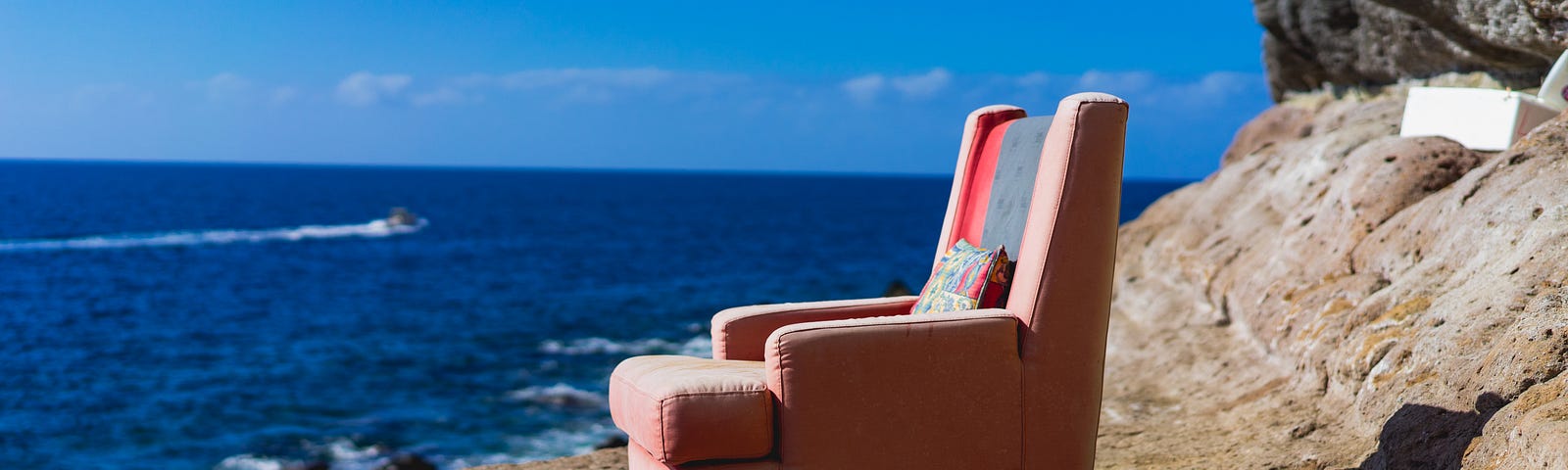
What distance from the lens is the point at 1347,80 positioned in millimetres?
7812

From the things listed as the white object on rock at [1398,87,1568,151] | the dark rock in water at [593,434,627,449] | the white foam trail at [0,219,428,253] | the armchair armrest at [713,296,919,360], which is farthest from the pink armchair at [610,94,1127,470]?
the white foam trail at [0,219,428,253]

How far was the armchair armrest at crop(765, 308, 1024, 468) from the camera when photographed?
2709 millimetres

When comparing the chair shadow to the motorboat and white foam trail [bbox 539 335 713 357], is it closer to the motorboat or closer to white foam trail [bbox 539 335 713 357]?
white foam trail [bbox 539 335 713 357]

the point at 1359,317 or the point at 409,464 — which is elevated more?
the point at 1359,317

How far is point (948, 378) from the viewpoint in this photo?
288cm

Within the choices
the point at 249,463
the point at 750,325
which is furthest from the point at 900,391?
the point at 249,463

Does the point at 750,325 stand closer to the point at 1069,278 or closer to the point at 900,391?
the point at 900,391

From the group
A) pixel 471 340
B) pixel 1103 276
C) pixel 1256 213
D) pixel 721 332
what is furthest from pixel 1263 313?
pixel 471 340

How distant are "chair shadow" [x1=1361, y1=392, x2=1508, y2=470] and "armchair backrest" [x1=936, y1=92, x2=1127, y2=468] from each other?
2.92 feet

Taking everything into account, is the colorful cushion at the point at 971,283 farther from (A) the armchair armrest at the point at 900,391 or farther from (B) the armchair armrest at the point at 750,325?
(B) the armchair armrest at the point at 750,325

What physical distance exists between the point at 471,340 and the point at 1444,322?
503 inches

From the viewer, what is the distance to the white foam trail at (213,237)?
98.6 feet

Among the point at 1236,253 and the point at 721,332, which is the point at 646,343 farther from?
the point at 721,332

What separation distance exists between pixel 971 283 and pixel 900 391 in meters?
0.53
